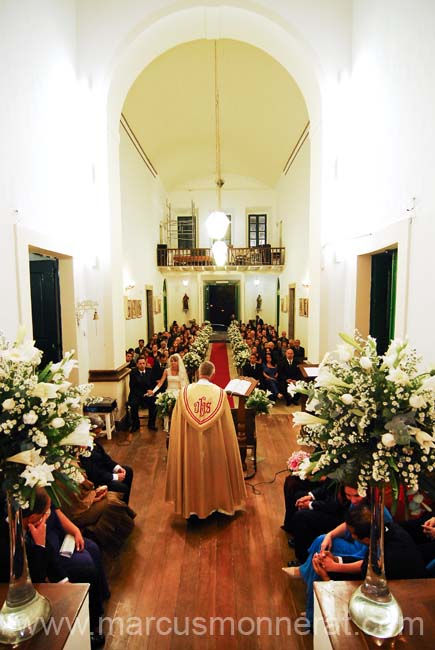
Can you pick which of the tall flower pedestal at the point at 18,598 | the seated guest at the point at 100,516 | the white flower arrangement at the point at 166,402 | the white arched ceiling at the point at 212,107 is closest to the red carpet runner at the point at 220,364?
the white flower arrangement at the point at 166,402

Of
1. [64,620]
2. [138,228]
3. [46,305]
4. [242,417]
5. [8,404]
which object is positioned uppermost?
[138,228]

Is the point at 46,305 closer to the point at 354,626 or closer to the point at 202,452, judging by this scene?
the point at 202,452

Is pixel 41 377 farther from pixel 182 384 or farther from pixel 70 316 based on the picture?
pixel 182 384

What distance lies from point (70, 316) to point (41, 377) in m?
4.41

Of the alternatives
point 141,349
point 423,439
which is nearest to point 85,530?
point 423,439

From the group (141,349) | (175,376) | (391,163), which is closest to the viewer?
(391,163)

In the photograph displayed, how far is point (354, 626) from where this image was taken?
173cm

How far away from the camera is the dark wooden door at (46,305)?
5.86 m

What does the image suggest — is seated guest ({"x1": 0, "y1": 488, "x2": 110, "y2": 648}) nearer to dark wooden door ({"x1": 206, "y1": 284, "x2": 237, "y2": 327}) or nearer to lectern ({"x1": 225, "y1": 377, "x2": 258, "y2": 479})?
lectern ({"x1": 225, "y1": 377, "x2": 258, "y2": 479})

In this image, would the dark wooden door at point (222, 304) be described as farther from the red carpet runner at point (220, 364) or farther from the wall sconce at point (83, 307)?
the wall sconce at point (83, 307)

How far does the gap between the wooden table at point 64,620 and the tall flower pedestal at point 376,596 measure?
1.33 meters

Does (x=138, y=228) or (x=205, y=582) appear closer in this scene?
(x=205, y=582)

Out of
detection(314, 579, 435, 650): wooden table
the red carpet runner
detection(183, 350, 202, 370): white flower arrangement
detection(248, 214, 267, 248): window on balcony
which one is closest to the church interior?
detection(314, 579, 435, 650): wooden table

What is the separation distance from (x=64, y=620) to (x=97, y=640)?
4.09 feet
